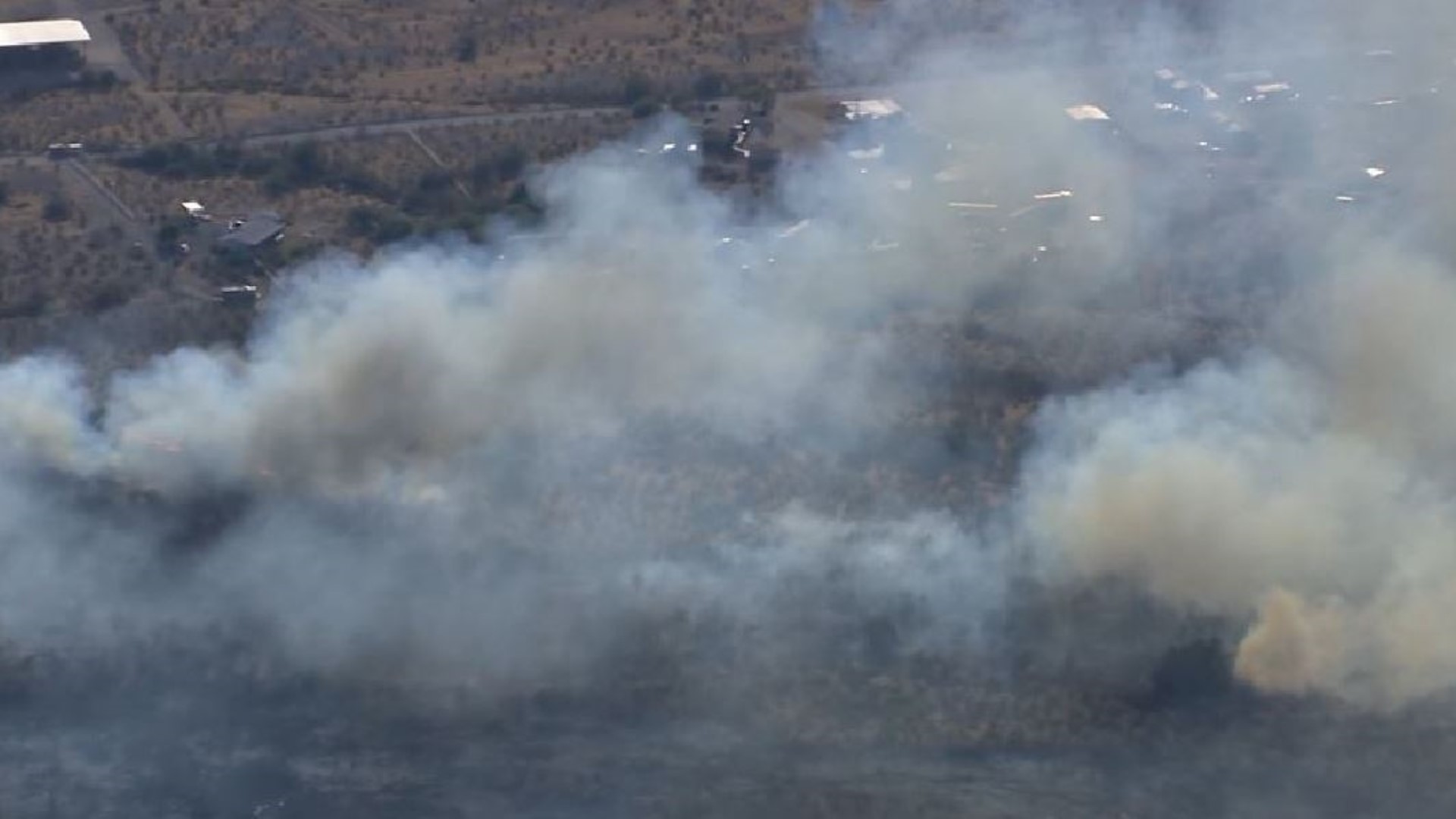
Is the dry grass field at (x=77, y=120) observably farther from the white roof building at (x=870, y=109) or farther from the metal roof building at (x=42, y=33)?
the white roof building at (x=870, y=109)

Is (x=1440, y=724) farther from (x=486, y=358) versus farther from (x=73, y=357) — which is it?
(x=73, y=357)

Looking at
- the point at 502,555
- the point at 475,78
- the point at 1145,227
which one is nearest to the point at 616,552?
the point at 502,555

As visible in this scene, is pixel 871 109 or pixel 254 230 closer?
pixel 254 230

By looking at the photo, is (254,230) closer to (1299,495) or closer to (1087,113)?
(1087,113)

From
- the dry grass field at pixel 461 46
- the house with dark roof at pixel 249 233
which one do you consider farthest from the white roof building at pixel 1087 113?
the house with dark roof at pixel 249 233

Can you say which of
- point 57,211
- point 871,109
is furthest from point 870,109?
point 57,211

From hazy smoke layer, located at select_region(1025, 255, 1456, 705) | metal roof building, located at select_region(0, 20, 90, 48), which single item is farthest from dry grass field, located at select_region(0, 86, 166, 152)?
hazy smoke layer, located at select_region(1025, 255, 1456, 705)
